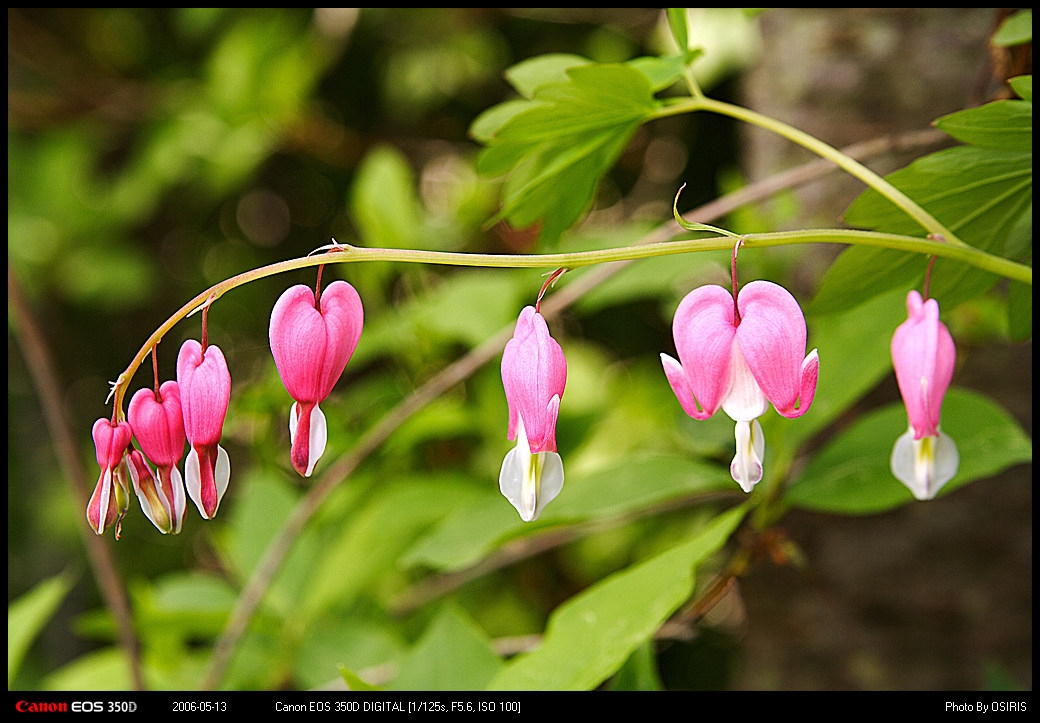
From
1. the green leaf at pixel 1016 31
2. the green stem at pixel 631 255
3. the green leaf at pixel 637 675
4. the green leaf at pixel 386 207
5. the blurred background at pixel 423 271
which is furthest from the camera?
the green leaf at pixel 386 207

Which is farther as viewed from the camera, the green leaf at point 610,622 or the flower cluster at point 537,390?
the green leaf at point 610,622

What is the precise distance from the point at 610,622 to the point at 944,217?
1.27 feet

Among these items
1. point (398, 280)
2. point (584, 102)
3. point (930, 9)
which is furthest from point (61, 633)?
point (930, 9)

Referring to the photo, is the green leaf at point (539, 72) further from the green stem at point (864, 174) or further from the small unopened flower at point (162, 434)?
the small unopened flower at point (162, 434)

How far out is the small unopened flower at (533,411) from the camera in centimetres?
48

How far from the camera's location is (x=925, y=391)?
0.46m

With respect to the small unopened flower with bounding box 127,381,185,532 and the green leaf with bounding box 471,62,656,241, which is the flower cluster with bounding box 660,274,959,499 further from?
the small unopened flower with bounding box 127,381,185,532

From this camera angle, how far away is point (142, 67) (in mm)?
2131

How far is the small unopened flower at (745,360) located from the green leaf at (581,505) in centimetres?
32

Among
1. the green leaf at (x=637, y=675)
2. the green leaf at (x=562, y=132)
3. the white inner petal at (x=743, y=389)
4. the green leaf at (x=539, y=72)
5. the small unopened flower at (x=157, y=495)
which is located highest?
the green leaf at (x=539, y=72)

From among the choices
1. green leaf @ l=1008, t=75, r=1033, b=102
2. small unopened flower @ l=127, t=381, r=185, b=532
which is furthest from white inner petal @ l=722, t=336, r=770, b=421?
small unopened flower @ l=127, t=381, r=185, b=532

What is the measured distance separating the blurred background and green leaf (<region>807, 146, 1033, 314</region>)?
232 mm

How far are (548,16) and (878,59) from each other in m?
0.91
